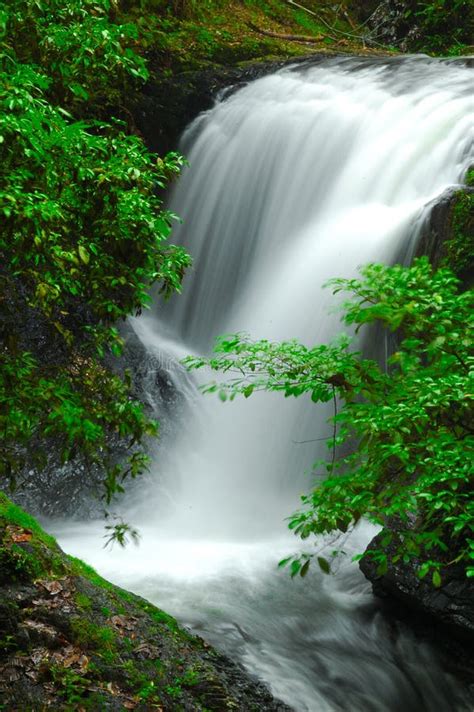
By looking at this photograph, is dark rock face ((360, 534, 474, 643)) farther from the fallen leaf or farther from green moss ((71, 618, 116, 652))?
the fallen leaf

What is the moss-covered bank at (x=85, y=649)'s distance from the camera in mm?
2648

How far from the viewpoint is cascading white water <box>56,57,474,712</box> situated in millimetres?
4953

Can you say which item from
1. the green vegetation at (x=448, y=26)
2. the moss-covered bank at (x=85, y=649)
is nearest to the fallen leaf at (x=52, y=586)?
the moss-covered bank at (x=85, y=649)

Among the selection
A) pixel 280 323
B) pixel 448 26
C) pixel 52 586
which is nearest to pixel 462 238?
pixel 280 323

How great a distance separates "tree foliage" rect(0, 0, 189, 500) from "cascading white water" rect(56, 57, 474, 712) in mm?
1917

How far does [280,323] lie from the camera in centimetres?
841

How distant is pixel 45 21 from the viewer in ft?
13.4

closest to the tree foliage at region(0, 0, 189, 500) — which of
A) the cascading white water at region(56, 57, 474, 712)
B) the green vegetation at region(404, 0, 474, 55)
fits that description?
the cascading white water at region(56, 57, 474, 712)

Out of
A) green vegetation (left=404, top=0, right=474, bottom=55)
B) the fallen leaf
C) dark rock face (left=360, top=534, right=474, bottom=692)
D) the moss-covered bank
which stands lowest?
dark rock face (left=360, top=534, right=474, bottom=692)

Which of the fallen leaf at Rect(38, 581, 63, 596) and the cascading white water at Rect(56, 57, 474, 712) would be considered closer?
the fallen leaf at Rect(38, 581, 63, 596)

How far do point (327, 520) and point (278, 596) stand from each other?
2.44 metres

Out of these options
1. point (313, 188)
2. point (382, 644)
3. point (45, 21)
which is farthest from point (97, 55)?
point (313, 188)

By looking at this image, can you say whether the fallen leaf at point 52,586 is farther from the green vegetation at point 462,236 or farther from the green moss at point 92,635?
the green vegetation at point 462,236

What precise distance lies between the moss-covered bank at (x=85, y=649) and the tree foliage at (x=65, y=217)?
2.01 feet
